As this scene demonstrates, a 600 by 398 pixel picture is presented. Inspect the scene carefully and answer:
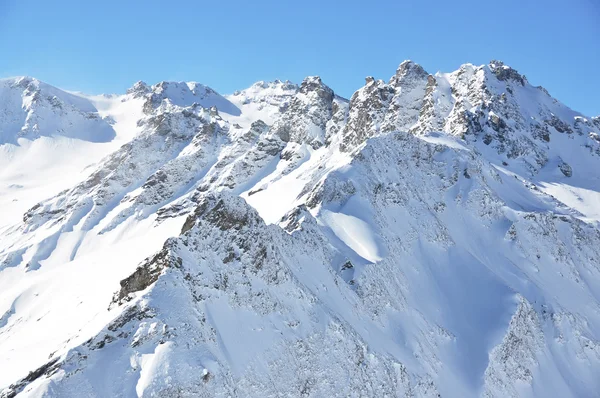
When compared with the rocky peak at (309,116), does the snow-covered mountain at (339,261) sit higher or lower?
lower

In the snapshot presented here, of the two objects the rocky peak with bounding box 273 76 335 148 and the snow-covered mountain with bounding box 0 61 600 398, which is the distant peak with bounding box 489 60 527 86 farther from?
the rocky peak with bounding box 273 76 335 148

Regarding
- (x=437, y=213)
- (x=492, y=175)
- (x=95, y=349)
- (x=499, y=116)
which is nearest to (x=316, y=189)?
(x=437, y=213)

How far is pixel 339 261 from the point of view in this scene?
180 ft

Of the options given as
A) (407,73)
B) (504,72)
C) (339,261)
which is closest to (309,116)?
(407,73)

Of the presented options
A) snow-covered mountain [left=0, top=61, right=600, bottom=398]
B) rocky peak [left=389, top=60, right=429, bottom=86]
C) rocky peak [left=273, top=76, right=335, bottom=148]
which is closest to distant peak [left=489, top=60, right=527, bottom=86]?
snow-covered mountain [left=0, top=61, right=600, bottom=398]

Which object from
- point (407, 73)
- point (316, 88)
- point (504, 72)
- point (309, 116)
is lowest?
point (309, 116)

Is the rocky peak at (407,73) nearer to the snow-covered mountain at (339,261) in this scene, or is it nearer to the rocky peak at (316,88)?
the snow-covered mountain at (339,261)

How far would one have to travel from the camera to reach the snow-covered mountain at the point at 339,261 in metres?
33.8

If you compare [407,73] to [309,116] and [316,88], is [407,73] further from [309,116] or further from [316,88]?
[316,88]

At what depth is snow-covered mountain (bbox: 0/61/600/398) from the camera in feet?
111

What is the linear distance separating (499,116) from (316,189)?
62229 mm

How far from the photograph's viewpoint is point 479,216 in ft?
243

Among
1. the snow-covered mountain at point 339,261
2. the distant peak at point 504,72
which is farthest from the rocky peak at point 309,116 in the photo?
the distant peak at point 504,72

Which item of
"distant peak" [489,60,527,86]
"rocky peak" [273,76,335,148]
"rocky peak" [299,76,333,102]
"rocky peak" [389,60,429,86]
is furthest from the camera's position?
"rocky peak" [299,76,333,102]
